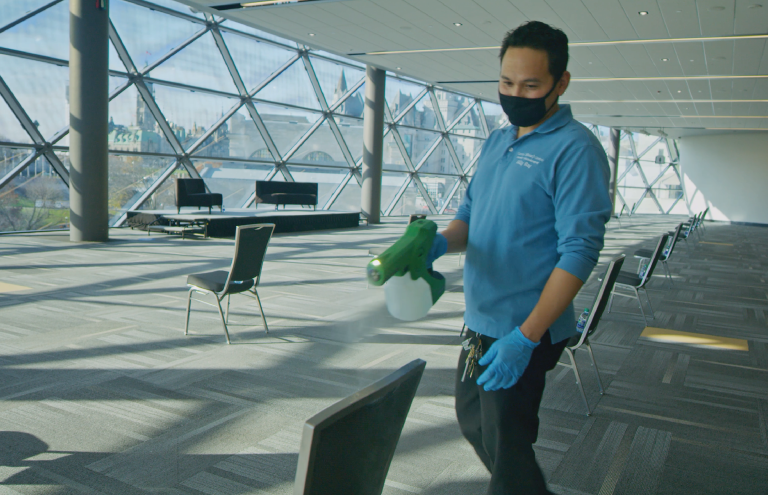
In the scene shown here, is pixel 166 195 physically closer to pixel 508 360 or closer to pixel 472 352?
pixel 472 352

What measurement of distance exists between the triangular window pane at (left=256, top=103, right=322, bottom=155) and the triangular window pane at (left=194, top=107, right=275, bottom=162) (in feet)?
1.44

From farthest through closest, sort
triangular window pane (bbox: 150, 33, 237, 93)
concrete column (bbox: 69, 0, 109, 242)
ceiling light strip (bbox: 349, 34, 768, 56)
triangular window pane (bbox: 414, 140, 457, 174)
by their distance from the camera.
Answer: triangular window pane (bbox: 414, 140, 457, 174) < triangular window pane (bbox: 150, 33, 237, 93) < ceiling light strip (bbox: 349, 34, 768, 56) < concrete column (bbox: 69, 0, 109, 242)

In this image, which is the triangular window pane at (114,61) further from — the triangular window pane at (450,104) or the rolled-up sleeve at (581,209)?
the rolled-up sleeve at (581,209)

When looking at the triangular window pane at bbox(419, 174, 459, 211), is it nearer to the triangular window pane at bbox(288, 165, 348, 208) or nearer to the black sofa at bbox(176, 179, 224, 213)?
the triangular window pane at bbox(288, 165, 348, 208)

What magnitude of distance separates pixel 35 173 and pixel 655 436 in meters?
11.0

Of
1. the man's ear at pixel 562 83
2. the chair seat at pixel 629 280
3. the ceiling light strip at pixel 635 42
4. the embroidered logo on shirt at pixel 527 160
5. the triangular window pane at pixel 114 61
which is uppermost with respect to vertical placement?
the ceiling light strip at pixel 635 42

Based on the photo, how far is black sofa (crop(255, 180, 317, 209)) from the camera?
1412cm

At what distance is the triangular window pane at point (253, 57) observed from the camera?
13.9m

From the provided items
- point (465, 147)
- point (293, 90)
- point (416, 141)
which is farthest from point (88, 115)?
point (465, 147)

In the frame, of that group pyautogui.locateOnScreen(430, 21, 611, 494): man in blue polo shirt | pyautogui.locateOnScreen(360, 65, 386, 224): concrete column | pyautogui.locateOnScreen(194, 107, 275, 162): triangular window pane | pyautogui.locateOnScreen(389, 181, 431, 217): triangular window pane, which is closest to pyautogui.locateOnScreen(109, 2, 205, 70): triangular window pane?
pyautogui.locateOnScreen(194, 107, 275, 162): triangular window pane

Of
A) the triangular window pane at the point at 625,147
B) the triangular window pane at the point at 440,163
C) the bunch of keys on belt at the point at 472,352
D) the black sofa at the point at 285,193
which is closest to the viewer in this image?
the bunch of keys on belt at the point at 472,352

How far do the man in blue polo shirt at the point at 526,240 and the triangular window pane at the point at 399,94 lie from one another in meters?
17.6

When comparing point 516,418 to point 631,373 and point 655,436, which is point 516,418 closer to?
point 655,436

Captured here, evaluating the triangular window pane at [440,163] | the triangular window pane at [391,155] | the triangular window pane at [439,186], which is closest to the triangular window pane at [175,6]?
the triangular window pane at [391,155]
